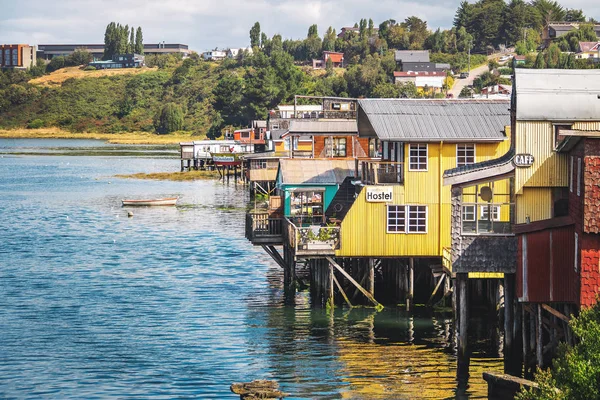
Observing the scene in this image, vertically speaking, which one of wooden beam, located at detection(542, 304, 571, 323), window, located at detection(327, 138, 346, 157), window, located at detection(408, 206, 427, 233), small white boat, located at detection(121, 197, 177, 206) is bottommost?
wooden beam, located at detection(542, 304, 571, 323)

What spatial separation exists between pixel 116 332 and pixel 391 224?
13625mm

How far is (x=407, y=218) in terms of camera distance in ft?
154

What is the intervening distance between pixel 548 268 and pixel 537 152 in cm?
512

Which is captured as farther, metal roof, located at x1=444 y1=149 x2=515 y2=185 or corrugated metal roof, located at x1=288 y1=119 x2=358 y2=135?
corrugated metal roof, located at x1=288 y1=119 x2=358 y2=135

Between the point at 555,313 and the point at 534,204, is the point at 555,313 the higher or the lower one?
the lower one

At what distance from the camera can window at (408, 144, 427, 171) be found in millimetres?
46500

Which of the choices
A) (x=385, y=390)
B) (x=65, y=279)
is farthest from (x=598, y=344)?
(x=65, y=279)

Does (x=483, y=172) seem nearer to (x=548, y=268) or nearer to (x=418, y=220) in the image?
(x=548, y=268)

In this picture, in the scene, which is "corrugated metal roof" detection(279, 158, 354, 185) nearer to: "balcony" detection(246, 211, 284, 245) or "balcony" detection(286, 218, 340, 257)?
"balcony" detection(246, 211, 284, 245)

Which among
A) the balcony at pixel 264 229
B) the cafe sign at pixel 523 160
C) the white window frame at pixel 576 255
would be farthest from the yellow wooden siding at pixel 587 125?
the balcony at pixel 264 229

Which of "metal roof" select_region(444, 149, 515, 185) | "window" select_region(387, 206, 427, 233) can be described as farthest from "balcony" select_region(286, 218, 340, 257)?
"metal roof" select_region(444, 149, 515, 185)

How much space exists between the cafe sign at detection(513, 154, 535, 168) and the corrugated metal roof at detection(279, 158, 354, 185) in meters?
17.8

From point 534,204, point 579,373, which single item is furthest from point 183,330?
point 579,373

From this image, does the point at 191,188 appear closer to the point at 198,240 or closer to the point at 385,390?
the point at 198,240
